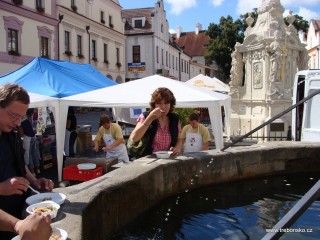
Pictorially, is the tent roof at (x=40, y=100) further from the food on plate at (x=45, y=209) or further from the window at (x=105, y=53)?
the window at (x=105, y=53)

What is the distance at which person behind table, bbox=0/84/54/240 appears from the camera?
2.32 m

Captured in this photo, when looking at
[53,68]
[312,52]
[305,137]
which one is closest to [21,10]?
[53,68]

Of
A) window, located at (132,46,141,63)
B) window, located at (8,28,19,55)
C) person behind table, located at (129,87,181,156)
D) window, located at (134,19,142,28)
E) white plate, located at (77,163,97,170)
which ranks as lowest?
white plate, located at (77,163,97,170)

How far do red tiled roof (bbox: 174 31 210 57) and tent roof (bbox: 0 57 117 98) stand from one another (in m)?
58.9

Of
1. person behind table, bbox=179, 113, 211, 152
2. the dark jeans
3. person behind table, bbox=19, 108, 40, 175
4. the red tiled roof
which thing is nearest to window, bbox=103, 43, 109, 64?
the dark jeans

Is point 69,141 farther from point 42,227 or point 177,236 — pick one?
point 42,227

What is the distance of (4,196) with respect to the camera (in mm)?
2502

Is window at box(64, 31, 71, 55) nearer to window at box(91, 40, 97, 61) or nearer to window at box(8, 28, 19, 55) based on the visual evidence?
window at box(91, 40, 97, 61)

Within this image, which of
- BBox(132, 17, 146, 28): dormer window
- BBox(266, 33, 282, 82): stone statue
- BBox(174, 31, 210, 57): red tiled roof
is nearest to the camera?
BBox(266, 33, 282, 82): stone statue

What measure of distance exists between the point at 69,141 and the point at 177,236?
6.87 m

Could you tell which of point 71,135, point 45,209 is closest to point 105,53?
point 71,135

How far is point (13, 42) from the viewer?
76.2ft

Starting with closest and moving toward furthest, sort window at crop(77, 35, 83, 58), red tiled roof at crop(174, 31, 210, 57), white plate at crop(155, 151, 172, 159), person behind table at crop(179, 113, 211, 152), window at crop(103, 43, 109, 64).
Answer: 1. white plate at crop(155, 151, 172, 159)
2. person behind table at crop(179, 113, 211, 152)
3. window at crop(77, 35, 83, 58)
4. window at crop(103, 43, 109, 64)
5. red tiled roof at crop(174, 31, 210, 57)

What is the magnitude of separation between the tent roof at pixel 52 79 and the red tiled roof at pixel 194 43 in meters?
58.9
